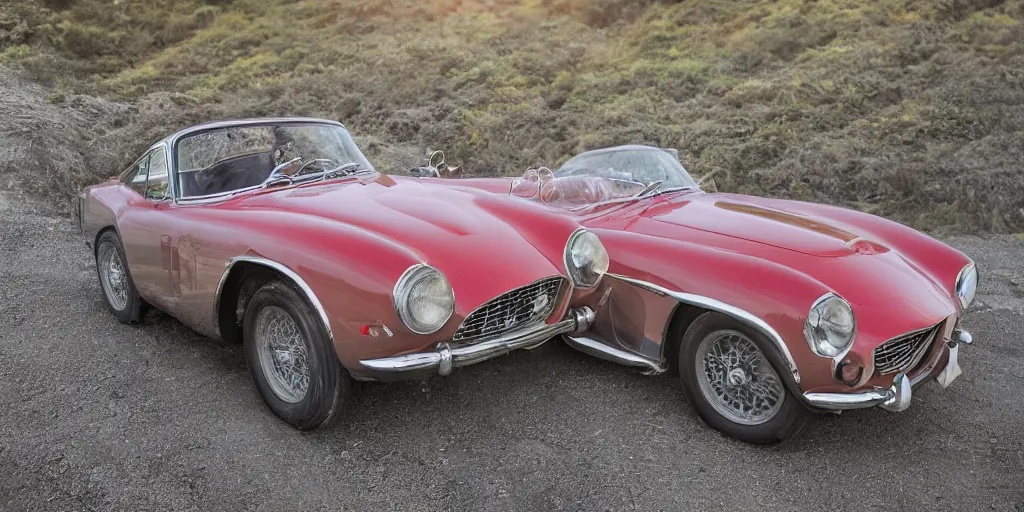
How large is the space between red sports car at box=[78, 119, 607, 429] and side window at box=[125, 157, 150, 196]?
1 centimetres

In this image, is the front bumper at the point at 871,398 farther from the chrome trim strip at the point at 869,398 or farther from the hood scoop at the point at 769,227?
the hood scoop at the point at 769,227

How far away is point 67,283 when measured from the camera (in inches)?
203

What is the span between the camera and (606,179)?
4352mm

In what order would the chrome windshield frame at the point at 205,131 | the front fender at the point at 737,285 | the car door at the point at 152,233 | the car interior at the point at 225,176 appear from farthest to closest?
the car interior at the point at 225,176 → the chrome windshield frame at the point at 205,131 → the car door at the point at 152,233 → the front fender at the point at 737,285

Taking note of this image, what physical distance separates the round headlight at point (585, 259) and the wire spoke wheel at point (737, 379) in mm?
591

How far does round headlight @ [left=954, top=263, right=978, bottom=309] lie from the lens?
3299 millimetres

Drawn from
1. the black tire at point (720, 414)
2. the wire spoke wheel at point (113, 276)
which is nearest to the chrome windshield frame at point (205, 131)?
the wire spoke wheel at point (113, 276)

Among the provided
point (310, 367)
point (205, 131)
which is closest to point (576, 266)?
point (310, 367)

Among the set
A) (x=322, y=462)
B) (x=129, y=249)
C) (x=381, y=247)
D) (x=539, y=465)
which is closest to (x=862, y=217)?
(x=539, y=465)

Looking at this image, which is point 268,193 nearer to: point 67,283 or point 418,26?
point 67,283

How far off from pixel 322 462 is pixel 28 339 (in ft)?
7.84

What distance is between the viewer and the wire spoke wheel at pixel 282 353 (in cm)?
300

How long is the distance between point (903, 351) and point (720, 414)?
2.55 feet

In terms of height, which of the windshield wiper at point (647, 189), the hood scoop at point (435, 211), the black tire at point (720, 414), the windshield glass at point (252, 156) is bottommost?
the black tire at point (720, 414)
